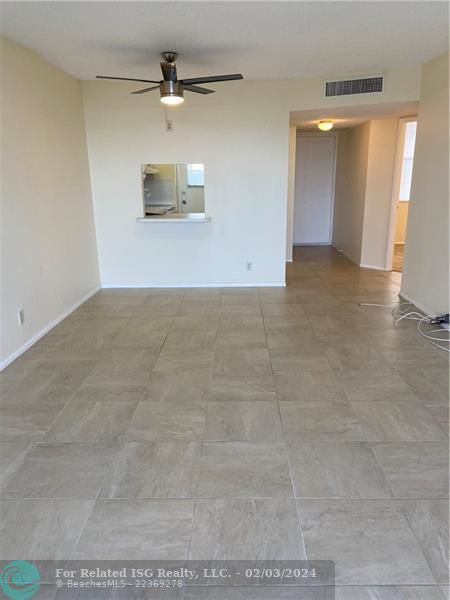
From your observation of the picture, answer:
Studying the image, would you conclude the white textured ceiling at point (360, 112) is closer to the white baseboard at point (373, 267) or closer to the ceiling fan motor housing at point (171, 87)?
the ceiling fan motor housing at point (171, 87)

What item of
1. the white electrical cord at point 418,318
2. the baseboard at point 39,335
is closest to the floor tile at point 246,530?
the baseboard at point 39,335

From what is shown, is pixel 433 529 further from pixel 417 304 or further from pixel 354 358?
pixel 417 304

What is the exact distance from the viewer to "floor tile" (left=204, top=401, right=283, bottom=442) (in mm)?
2273

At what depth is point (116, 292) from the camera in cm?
534

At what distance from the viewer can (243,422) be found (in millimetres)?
2406

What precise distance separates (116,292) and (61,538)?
156 inches

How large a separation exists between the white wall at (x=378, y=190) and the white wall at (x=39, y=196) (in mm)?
4288

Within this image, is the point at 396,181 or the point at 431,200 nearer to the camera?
the point at 431,200

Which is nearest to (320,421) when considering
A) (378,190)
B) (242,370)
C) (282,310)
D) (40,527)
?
(242,370)

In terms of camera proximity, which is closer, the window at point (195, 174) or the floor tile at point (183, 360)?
the floor tile at point (183, 360)

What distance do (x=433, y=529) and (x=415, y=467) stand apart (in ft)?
1.28

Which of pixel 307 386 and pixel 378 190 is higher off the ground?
pixel 378 190

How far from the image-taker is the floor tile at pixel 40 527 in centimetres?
157

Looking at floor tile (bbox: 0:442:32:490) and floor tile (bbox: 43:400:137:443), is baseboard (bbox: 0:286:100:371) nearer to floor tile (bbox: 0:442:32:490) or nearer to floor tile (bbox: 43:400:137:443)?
floor tile (bbox: 43:400:137:443)
